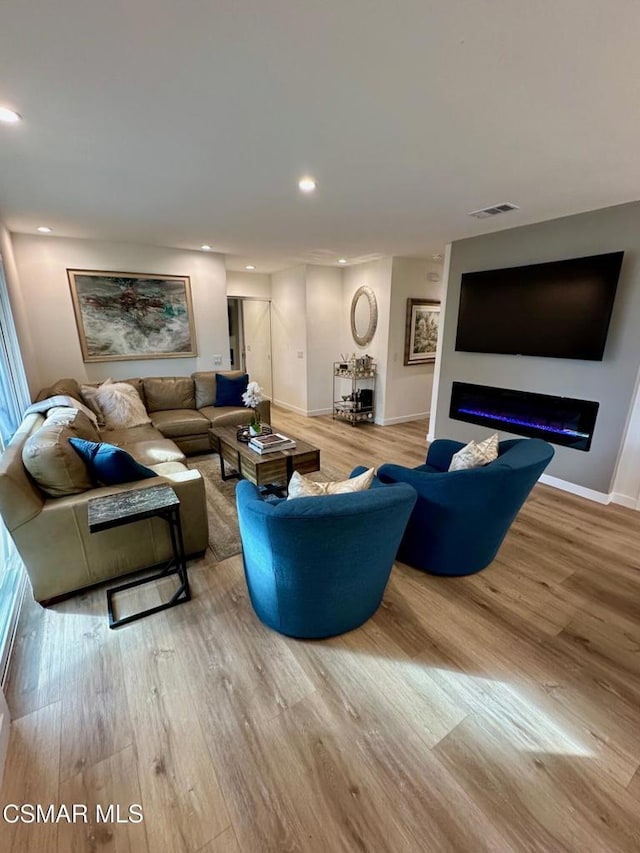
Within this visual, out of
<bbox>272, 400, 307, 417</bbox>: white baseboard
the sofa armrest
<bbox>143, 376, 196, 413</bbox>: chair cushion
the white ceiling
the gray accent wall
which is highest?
the white ceiling

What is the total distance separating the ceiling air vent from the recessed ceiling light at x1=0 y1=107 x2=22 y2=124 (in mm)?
3072

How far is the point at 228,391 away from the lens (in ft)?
15.0

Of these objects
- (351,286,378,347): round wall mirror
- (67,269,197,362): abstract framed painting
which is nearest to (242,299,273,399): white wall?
(351,286,378,347): round wall mirror

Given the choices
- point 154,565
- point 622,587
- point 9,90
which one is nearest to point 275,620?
point 154,565

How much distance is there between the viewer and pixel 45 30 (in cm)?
118

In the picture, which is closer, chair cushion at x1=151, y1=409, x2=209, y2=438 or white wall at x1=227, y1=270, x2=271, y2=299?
chair cushion at x1=151, y1=409, x2=209, y2=438

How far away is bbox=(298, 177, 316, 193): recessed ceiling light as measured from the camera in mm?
2379

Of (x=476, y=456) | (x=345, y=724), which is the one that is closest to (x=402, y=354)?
(x=476, y=456)

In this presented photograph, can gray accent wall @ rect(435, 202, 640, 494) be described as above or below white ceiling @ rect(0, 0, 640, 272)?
below

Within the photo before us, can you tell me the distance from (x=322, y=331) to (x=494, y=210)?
3.39 m

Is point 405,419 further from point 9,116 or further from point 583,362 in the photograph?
point 9,116

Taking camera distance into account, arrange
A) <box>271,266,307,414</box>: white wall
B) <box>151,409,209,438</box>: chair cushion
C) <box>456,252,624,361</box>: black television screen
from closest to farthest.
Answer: <box>456,252,624,361</box>: black television screen
<box>151,409,209,438</box>: chair cushion
<box>271,266,307,414</box>: white wall

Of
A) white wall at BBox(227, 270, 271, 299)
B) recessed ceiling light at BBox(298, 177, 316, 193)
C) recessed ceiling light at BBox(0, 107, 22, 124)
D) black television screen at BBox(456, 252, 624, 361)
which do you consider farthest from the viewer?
white wall at BBox(227, 270, 271, 299)

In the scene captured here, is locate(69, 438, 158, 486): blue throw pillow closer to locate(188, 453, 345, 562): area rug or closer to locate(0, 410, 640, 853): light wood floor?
locate(0, 410, 640, 853): light wood floor
